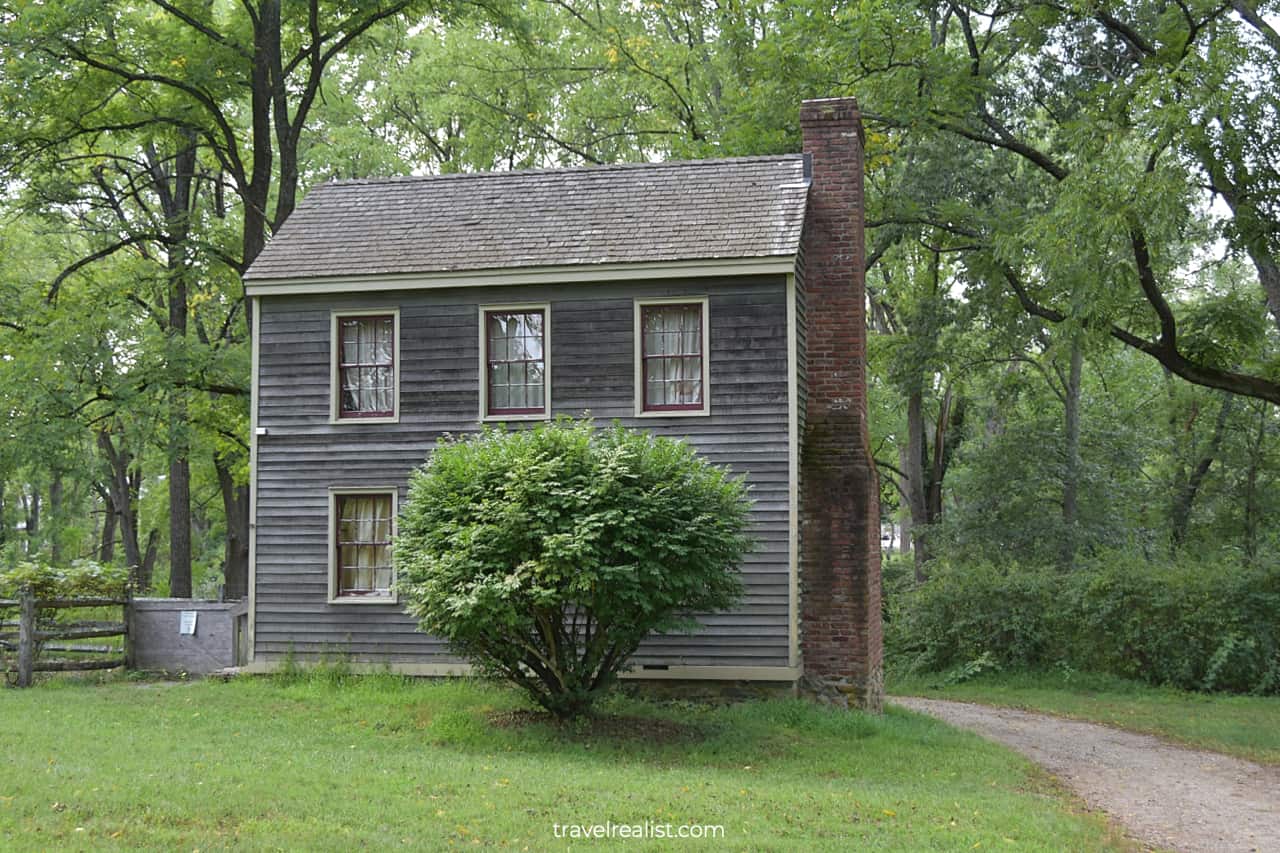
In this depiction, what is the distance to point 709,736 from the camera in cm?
1305

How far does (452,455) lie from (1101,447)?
64.4 ft

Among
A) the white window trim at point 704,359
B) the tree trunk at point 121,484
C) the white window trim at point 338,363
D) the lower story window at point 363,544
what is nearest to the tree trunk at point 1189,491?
the white window trim at point 704,359

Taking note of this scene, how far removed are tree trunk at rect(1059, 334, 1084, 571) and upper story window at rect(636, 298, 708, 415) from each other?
42.3 ft

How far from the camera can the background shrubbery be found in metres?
20.2

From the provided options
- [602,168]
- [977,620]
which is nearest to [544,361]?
[602,168]

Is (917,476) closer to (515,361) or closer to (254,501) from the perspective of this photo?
(515,361)

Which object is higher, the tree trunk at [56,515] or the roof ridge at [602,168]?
the roof ridge at [602,168]

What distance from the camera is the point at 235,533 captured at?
28.3 m

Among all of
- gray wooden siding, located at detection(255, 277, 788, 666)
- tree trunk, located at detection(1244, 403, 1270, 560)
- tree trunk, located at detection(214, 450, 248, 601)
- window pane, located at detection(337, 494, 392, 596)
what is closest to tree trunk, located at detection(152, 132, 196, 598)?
tree trunk, located at detection(214, 450, 248, 601)

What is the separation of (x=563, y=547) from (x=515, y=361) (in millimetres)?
4943

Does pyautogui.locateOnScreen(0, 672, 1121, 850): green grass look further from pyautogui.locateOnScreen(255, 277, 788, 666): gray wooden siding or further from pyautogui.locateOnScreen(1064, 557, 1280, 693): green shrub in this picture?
pyautogui.locateOnScreen(1064, 557, 1280, 693): green shrub

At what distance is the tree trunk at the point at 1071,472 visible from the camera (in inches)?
1035

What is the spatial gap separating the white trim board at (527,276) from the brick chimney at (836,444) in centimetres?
105

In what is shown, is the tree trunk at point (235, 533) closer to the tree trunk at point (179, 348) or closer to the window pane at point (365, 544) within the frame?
the tree trunk at point (179, 348)
